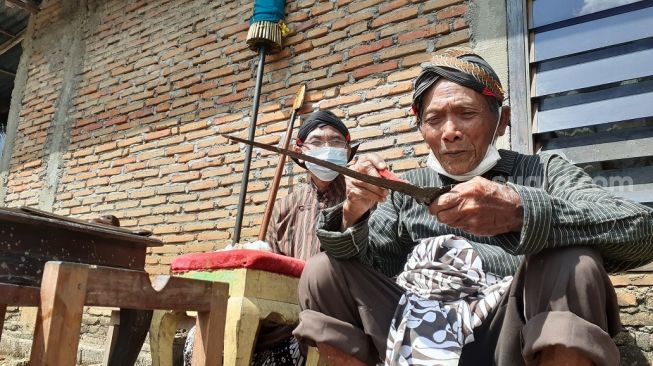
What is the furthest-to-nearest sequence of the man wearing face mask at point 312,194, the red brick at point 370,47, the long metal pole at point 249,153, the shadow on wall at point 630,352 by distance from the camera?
1. the long metal pole at point 249,153
2. the red brick at point 370,47
3. the man wearing face mask at point 312,194
4. the shadow on wall at point 630,352

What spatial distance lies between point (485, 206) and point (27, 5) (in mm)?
6722

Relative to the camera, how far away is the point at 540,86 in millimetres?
2893

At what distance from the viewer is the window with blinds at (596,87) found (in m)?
2.57

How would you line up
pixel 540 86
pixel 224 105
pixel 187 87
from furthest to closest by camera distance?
pixel 187 87
pixel 224 105
pixel 540 86

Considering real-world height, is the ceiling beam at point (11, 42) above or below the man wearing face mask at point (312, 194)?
above

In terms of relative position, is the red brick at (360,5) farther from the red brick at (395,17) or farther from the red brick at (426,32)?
the red brick at (426,32)

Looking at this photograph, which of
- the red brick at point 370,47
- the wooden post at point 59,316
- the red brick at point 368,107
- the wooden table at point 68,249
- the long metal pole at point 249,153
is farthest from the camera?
the long metal pole at point 249,153

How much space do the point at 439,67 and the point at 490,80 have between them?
167 mm

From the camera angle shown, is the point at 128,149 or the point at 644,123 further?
the point at 128,149

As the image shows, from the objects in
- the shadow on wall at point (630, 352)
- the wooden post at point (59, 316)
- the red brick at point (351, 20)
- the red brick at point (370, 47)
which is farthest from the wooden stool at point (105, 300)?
Answer: the red brick at point (351, 20)

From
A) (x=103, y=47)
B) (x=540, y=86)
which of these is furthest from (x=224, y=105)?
(x=540, y=86)

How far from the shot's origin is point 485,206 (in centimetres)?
117

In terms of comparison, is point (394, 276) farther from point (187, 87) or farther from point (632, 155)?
point (187, 87)

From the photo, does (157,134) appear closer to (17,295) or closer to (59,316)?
(17,295)
